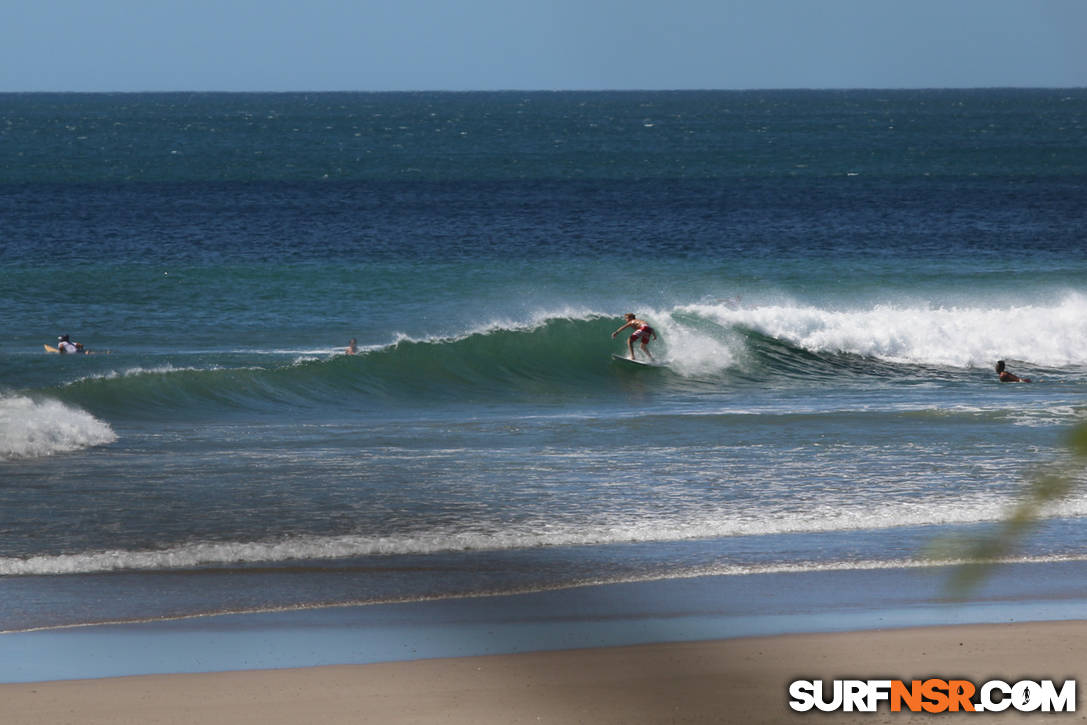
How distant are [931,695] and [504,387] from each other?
1646 centimetres

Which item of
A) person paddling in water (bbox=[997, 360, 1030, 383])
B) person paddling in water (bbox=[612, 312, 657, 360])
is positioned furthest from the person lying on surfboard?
person paddling in water (bbox=[997, 360, 1030, 383])

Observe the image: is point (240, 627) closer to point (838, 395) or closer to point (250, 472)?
point (250, 472)

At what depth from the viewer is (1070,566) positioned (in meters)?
11.1

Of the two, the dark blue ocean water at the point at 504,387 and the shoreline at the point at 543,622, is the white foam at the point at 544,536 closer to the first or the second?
the dark blue ocean water at the point at 504,387

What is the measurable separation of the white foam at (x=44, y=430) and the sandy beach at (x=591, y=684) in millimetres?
9139

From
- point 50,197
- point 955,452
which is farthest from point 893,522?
point 50,197

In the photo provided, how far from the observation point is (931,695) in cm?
780

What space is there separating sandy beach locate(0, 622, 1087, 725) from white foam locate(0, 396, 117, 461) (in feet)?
30.0

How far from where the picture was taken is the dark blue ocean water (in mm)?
11750

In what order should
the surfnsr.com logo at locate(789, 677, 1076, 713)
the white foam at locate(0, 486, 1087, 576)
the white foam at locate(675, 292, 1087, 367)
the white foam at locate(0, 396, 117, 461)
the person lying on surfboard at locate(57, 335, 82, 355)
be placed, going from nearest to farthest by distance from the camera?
the surfnsr.com logo at locate(789, 677, 1076, 713)
the white foam at locate(0, 486, 1087, 576)
the white foam at locate(0, 396, 117, 461)
the person lying on surfboard at locate(57, 335, 82, 355)
the white foam at locate(675, 292, 1087, 367)

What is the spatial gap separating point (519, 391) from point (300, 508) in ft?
→ 34.2

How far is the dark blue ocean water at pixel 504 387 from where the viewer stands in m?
11.8

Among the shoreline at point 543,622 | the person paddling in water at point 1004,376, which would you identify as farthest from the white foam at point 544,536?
the person paddling in water at point 1004,376

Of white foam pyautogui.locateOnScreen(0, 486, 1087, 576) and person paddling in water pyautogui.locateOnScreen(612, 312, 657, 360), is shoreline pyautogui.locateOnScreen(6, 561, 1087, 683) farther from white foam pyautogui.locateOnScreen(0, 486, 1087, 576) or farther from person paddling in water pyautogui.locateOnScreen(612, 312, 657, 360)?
person paddling in water pyautogui.locateOnScreen(612, 312, 657, 360)
